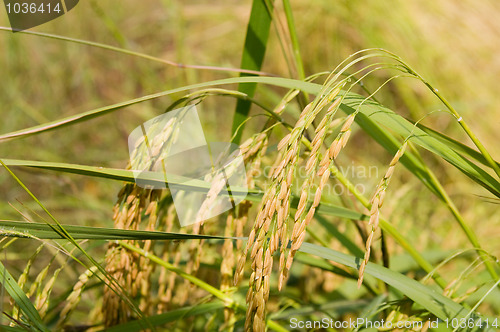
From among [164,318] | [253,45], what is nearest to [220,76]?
[253,45]

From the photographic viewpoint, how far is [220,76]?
282 cm

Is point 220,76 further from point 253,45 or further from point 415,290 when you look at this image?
point 415,290

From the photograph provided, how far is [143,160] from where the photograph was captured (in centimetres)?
82

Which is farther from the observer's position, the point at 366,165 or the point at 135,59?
the point at 135,59

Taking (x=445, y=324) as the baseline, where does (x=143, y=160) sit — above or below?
above

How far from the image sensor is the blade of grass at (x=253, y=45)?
3.30 ft

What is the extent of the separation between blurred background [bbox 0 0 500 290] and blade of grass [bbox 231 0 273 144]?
25.7 inches

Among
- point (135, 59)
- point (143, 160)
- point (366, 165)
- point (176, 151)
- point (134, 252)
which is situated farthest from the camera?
point (135, 59)

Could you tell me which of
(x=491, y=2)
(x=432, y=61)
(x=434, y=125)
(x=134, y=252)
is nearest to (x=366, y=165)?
(x=434, y=125)

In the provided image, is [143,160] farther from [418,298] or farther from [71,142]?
[71,142]

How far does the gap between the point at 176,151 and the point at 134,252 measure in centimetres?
24

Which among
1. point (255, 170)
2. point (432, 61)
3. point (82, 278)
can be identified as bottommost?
point (82, 278)

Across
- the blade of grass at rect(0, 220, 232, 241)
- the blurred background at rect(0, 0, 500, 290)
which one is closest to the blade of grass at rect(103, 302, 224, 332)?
the blade of grass at rect(0, 220, 232, 241)

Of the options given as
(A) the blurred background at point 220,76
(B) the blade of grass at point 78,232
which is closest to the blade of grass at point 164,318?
(B) the blade of grass at point 78,232
